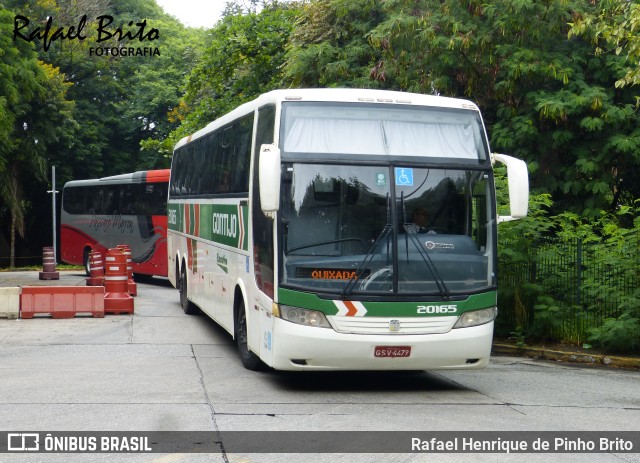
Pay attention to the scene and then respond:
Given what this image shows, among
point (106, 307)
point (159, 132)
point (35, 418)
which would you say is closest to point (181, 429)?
point (35, 418)

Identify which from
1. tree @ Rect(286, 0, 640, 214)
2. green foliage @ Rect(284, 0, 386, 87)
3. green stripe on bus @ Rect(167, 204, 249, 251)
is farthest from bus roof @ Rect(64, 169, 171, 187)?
tree @ Rect(286, 0, 640, 214)

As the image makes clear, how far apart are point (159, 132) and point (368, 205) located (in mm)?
42843

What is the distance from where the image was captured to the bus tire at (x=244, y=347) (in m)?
12.4

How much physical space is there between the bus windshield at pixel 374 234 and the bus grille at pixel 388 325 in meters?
0.29

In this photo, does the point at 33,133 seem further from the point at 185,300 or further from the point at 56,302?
the point at 56,302

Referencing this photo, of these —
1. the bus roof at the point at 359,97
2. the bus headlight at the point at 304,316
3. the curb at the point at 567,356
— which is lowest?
the curb at the point at 567,356

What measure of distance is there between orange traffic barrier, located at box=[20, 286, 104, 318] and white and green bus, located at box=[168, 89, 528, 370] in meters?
7.78

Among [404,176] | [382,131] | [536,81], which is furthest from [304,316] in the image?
[536,81]

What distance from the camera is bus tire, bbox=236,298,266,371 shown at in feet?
40.6

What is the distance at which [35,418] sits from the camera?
901cm

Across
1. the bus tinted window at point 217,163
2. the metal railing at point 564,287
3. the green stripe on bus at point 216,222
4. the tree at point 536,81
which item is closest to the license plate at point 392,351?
the green stripe on bus at point 216,222

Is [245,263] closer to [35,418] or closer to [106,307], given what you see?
[35,418]

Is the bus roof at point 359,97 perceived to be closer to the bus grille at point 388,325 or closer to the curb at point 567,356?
the bus grille at point 388,325

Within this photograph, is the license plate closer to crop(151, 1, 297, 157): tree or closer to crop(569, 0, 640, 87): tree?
crop(569, 0, 640, 87): tree
